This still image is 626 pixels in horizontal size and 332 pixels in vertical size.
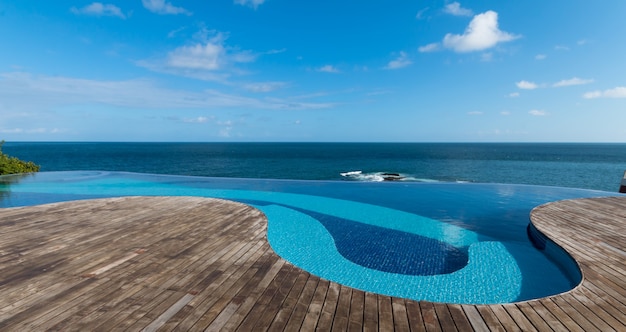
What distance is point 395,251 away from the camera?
22.7ft

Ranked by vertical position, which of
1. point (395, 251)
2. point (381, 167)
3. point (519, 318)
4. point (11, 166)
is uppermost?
point (11, 166)

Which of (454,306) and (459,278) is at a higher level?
(454,306)

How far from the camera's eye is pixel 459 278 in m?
5.60

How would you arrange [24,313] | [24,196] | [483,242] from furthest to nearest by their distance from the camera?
[24,196], [483,242], [24,313]

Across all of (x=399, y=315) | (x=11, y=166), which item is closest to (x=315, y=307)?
(x=399, y=315)

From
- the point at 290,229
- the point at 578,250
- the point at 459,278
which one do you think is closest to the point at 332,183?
the point at 290,229

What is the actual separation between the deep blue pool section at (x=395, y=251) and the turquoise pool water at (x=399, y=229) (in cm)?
2

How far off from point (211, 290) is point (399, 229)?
21.0 ft

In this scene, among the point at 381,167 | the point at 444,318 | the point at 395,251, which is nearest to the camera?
the point at 444,318

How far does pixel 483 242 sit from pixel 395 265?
3097mm

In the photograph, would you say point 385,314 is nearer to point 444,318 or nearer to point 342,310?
point 342,310

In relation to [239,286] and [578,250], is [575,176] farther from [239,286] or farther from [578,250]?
[239,286]

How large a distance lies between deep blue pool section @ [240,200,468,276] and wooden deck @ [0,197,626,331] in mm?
2180

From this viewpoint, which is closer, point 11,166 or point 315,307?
point 315,307
